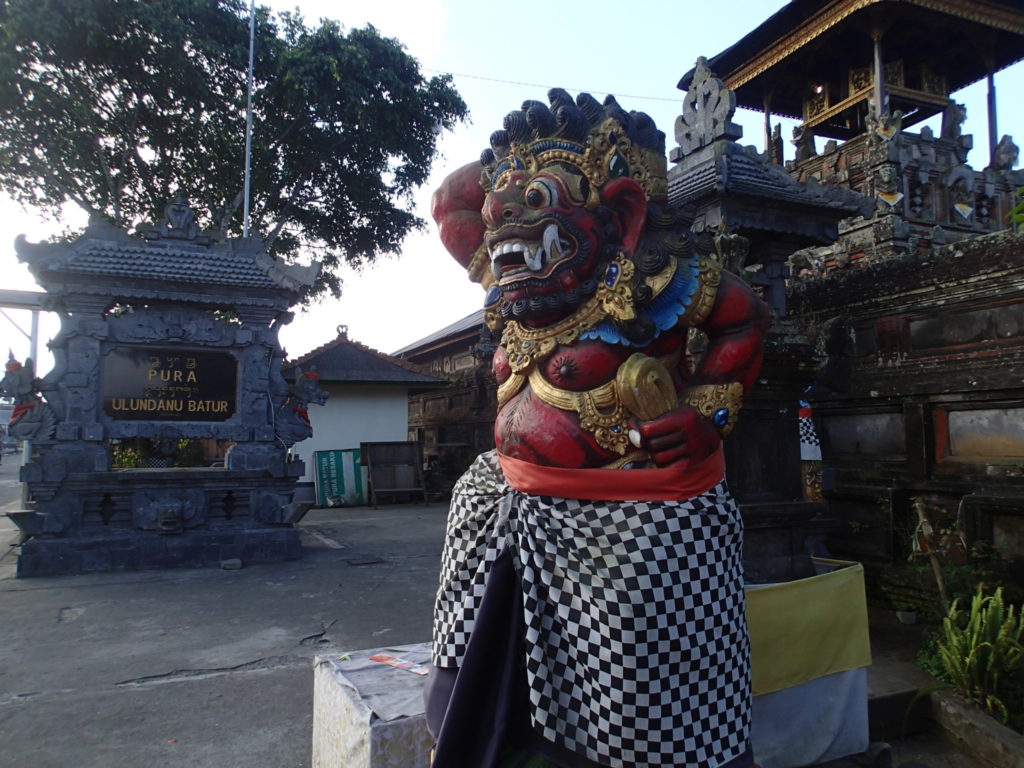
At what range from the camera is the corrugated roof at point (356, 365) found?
15.2 metres

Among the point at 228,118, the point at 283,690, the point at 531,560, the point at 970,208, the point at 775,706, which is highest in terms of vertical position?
the point at 228,118

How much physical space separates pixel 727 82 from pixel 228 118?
10949 millimetres

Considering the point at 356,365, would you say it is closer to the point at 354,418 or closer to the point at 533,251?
the point at 354,418

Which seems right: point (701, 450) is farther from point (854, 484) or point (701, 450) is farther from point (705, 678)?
point (854, 484)

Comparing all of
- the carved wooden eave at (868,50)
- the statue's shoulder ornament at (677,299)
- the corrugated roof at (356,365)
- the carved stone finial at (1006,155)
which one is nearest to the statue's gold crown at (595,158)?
the statue's shoulder ornament at (677,299)

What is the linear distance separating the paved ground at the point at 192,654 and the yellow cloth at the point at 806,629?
72 centimetres

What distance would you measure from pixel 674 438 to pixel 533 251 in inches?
29.2

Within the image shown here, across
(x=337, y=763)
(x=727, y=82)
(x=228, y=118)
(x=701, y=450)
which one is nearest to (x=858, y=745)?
(x=701, y=450)

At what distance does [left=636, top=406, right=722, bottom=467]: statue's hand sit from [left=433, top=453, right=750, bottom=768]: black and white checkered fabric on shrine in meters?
0.13

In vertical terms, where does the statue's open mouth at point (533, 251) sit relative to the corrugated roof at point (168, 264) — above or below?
below

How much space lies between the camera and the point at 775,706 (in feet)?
9.70

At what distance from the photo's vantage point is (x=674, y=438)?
2.04 meters

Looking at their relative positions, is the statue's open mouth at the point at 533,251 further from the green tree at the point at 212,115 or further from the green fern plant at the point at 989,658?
the green tree at the point at 212,115

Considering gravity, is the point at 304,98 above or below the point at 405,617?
above
